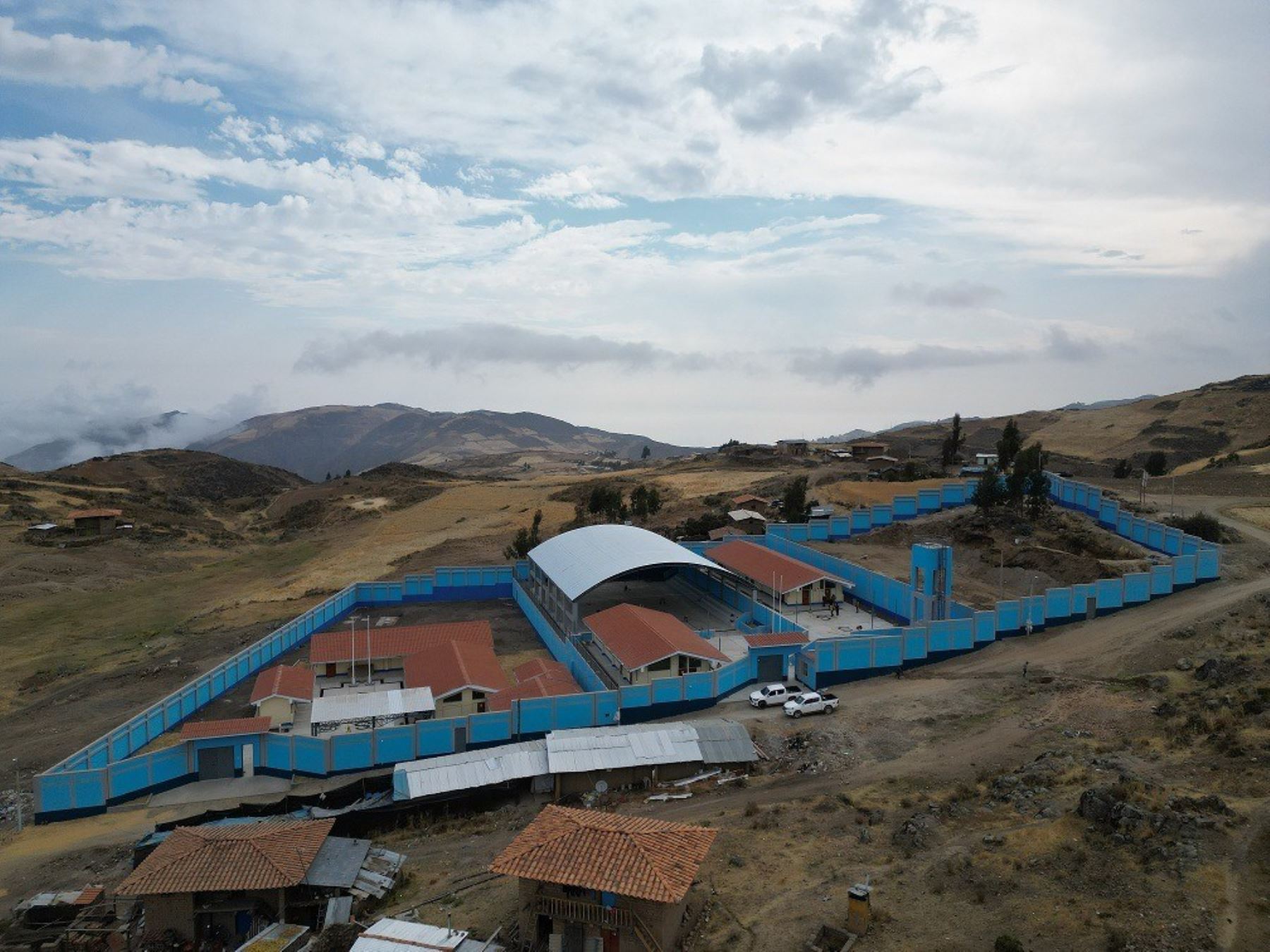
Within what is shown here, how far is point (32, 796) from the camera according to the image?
30.7m

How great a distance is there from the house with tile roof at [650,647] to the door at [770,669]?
176 centimetres

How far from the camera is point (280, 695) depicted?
1441 inches

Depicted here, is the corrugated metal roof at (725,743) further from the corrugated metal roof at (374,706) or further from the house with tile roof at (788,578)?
the house with tile roof at (788,578)

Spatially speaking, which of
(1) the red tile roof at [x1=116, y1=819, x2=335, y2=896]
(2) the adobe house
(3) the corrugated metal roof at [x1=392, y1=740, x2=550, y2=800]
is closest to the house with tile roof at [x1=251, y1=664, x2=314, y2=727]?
(3) the corrugated metal roof at [x1=392, y1=740, x2=550, y2=800]

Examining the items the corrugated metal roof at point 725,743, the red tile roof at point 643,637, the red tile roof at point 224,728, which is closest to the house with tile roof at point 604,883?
the corrugated metal roof at point 725,743

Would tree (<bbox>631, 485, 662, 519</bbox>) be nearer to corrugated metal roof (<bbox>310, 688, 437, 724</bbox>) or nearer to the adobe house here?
corrugated metal roof (<bbox>310, 688, 437, 724</bbox>)

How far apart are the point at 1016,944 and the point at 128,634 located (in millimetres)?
56536

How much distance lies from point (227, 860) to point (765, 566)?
124ft

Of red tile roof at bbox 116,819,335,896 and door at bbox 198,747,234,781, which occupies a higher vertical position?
red tile roof at bbox 116,819,335,896

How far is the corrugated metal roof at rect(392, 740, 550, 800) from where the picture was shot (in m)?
27.4

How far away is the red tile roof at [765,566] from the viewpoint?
50031mm

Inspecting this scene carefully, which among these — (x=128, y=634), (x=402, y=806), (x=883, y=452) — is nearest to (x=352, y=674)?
(x=402, y=806)

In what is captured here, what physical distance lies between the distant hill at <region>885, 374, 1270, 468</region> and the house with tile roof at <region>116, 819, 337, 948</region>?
11461cm

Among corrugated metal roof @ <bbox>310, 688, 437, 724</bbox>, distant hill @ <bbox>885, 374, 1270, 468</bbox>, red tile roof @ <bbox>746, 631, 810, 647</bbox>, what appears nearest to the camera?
corrugated metal roof @ <bbox>310, 688, 437, 724</bbox>
